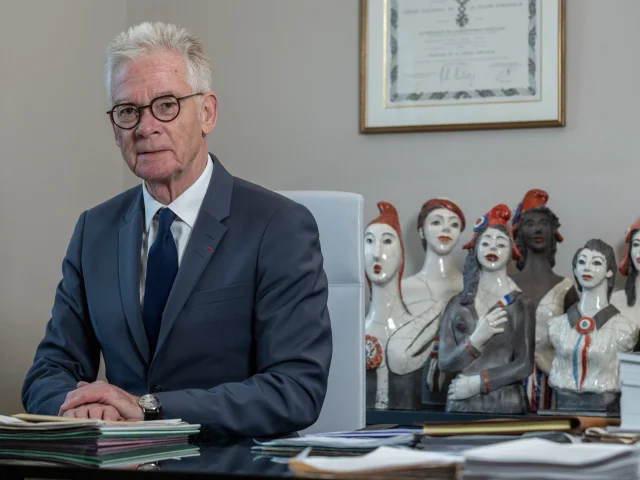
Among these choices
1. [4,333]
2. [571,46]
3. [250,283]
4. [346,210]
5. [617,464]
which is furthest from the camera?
[571,46]

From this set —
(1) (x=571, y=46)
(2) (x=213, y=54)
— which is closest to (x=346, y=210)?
(1) (x=571, y=46)

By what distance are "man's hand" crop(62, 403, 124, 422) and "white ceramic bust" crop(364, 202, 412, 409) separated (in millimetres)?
1123

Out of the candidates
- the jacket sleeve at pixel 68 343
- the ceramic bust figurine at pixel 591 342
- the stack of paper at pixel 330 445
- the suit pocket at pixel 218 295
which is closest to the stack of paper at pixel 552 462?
the stack of paper at pixel 330 445

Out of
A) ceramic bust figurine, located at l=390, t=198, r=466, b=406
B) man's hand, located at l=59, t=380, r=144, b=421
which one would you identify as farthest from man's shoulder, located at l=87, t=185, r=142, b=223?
ceramic bust figurine, located at l=390, t=198, r=466, b=406

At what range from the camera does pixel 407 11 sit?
108 inches

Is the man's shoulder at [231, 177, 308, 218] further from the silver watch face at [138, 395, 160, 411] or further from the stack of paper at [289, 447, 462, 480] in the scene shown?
the stack of paper at [289, 447, 462, 480]

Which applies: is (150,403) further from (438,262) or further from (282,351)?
(438,262)

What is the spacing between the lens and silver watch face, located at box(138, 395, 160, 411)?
4.34 feet

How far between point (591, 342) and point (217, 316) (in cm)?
99

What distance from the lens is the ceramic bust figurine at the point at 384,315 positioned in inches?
92.4

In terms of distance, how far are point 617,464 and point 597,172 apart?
73.8 inches

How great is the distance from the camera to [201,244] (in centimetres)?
162

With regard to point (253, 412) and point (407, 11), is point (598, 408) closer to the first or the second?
point (253, 412)
